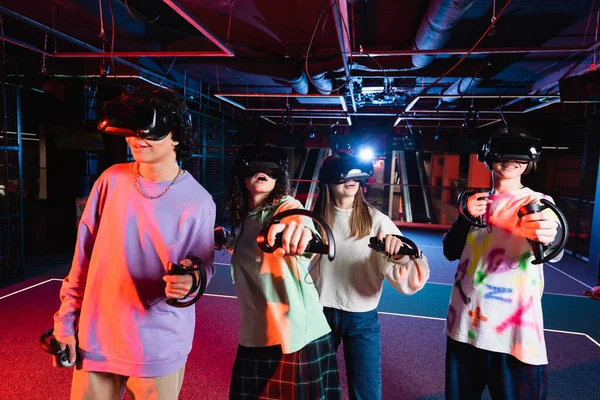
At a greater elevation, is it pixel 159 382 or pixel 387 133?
pixel 387 133

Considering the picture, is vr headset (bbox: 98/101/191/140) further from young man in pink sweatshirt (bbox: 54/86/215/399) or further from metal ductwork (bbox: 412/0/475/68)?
metal ductwork (bbox: 412/0/475/68)

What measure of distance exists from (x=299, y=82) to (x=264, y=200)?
5.45 m

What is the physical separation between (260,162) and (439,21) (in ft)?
10.6

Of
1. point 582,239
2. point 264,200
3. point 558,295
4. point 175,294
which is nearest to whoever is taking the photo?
point 175,294

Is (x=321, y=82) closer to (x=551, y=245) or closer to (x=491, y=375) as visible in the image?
(x=551, y=245)

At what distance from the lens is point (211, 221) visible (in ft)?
4.50

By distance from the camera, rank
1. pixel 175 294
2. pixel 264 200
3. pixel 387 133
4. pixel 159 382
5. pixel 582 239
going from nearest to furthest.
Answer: pixel 175 294
pixel 159 382
pixel 264 200
pixel 582 239
pixel 387 133

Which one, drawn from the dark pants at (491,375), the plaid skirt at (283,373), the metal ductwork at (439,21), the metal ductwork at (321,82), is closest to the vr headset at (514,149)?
the dark pants at (491,375)

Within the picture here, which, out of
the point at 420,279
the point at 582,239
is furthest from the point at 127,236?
the point at 582,239

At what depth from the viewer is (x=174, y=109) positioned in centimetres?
139

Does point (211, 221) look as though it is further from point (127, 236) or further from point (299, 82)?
point (299, 82)

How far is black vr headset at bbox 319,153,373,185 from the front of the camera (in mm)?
1683

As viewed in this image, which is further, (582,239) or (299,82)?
(582,239)

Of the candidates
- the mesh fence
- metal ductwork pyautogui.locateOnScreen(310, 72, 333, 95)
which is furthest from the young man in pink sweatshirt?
the mesh fence
